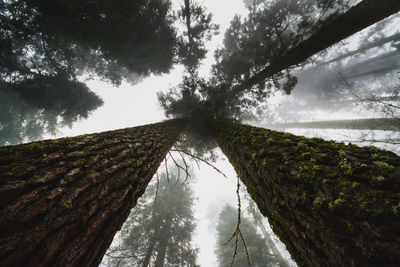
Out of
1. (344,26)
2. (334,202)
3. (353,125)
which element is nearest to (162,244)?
(334,202)

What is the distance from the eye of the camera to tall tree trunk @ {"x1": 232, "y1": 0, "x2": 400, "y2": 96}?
3.71 metres

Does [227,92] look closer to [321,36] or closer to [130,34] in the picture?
[321,36]

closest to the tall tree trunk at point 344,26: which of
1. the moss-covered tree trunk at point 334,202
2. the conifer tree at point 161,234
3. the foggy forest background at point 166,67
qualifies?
the foggy forest background at point 166,67

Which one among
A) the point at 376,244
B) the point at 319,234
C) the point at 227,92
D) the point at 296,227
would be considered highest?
the point at 227,92

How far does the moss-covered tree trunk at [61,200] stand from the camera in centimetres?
79

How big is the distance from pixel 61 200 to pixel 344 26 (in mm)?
6739

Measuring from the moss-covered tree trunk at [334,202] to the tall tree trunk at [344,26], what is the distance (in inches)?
185

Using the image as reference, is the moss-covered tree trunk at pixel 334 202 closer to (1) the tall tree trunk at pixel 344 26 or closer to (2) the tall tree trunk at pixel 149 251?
(1) the tall tree trunk at pixel 344 26

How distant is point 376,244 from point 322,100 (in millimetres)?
26754

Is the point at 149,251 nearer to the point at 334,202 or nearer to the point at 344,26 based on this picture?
the point at 334,202

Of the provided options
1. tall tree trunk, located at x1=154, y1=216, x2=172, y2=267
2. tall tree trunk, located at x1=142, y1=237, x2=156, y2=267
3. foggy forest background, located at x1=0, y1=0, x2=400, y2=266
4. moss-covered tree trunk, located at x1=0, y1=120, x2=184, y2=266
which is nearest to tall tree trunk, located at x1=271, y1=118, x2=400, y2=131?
foggy forest background, located at x1=0, y1=0, x2=400, y2=266

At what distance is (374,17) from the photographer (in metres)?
3.88

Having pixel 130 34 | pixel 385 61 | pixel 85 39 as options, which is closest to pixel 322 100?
pixel 385 61

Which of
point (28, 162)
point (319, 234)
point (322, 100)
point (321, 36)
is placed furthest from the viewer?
point (322, 100)
